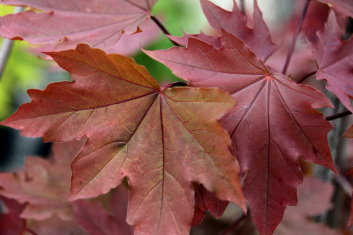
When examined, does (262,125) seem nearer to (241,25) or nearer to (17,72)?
(241,25)

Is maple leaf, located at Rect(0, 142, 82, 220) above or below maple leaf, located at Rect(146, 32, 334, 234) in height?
below

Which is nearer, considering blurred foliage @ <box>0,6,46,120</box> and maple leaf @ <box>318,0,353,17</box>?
maple leaf @ <box>318,0,353,17</box>

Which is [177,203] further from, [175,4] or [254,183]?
[175,4]

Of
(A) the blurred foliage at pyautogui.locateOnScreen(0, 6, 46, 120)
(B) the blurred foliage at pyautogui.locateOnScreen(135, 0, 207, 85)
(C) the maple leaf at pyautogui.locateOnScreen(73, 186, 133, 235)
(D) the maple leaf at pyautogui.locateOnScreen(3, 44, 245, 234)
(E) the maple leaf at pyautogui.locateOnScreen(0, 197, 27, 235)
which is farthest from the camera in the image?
(B) the blurred foliage at pyautogui.locateOnScreen(135, 0, 207, 85)

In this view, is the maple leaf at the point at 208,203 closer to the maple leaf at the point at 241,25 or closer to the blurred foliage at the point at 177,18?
the maple leaf at the point at 241,25

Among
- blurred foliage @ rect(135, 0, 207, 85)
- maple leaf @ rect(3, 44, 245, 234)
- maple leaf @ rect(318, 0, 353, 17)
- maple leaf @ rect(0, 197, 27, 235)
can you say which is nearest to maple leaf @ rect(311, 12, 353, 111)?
maple leaf @ rect(318, 0, 353, 17)

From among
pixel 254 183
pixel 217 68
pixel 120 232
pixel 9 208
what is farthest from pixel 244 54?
pixel 9 208

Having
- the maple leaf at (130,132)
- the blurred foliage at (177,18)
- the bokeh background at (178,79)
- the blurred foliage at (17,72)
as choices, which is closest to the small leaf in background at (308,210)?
the bokeh background at (178,79)

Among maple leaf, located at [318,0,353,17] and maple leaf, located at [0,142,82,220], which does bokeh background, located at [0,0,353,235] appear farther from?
maple leaf, located at [0,142,82,220]
